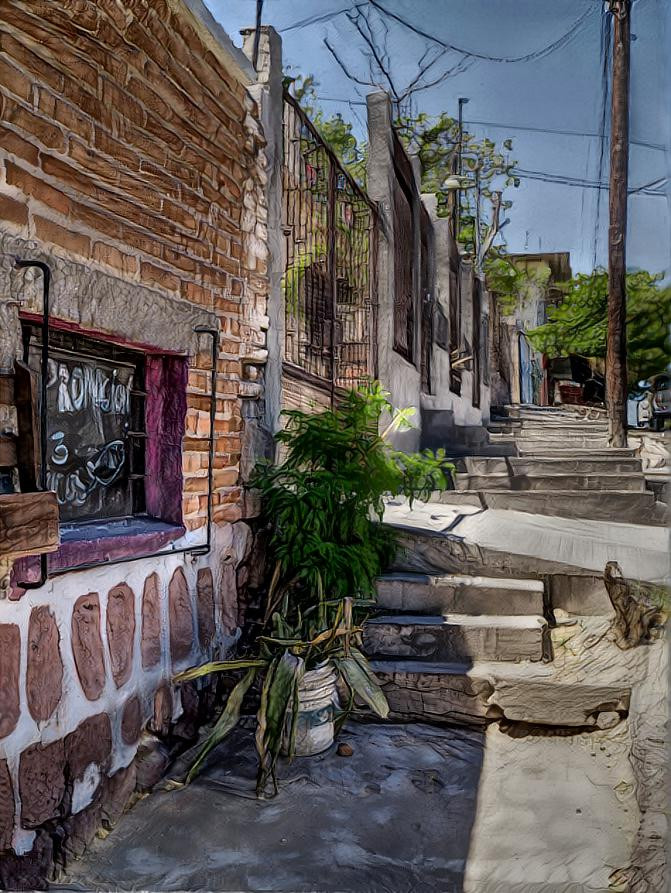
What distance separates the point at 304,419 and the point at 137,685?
1172mm

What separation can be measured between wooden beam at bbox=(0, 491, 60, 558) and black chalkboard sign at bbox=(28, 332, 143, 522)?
0.36 meters

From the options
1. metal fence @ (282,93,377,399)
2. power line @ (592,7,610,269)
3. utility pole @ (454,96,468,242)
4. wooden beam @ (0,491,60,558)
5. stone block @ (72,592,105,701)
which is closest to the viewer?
wooden beam @ (0,491,60,558)

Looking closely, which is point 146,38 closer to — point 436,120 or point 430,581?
point 436,120

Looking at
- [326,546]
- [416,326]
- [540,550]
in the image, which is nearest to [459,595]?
[540,550]

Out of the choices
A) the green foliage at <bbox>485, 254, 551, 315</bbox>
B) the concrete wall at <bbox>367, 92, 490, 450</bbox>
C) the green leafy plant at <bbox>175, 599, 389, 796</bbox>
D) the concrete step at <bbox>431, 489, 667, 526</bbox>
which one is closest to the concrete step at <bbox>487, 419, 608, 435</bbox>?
the concrete wall at <bbox>367, 92, 490, 450</bbox>

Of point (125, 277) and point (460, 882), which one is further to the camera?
point (125, 277)

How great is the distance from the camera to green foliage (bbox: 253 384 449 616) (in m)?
2.68

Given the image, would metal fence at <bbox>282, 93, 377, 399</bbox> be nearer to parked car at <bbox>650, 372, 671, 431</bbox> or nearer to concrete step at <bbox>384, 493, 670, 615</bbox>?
concrete step at <bbox>384, 493, 670, 615</bbox>

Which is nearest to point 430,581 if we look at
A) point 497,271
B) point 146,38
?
point 497,271

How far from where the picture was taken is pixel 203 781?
223cm

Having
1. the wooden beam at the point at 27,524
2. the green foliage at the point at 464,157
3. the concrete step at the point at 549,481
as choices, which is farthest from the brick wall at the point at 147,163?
the concrete step at the point at 549,481

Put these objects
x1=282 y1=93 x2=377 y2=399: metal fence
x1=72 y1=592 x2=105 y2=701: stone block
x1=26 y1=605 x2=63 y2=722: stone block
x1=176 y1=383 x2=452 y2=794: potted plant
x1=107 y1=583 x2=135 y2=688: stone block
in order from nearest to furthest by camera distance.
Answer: x1=26 y1=605 x2=63 y2=722: stone block → x1=72 y1=592 x2=105 y2=701: stone block → x1=107 y1=583 x2=135 y2=688: stone block → x1=176 y1=383 x2=452 y2=794: potted plant → x1=282 y1=93 x2=377 y2=399: metal fence

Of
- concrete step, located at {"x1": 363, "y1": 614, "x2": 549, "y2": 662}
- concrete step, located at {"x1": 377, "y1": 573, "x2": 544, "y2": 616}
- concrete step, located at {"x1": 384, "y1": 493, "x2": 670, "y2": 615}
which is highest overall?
concrete step, located at {"x1": 384, "y1": 493, "x2": 670, "y2": 615}

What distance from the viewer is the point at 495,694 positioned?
2.60 m
